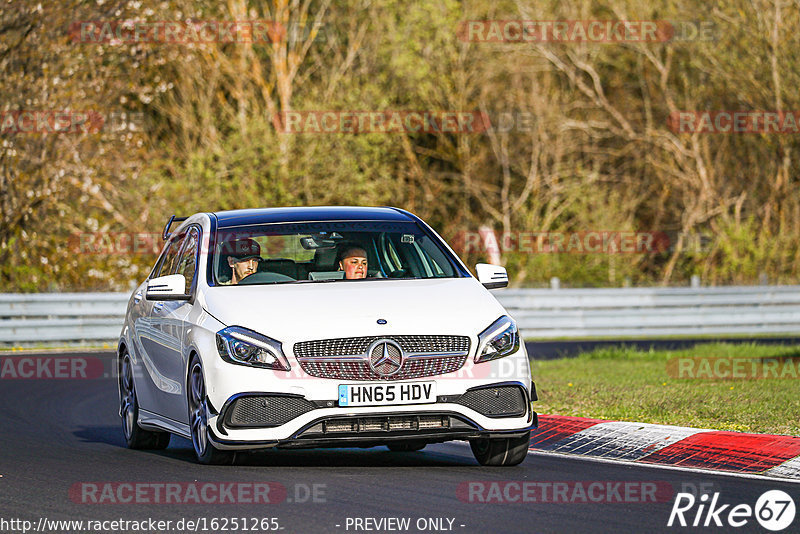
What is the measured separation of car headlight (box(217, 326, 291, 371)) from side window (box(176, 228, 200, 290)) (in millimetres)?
1343

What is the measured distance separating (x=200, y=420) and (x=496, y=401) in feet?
6.17

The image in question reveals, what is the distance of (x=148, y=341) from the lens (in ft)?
35.6

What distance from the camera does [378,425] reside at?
8.91 metres

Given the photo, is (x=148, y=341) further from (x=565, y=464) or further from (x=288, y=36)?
(x=288, y=36)

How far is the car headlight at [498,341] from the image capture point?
9.10 meters

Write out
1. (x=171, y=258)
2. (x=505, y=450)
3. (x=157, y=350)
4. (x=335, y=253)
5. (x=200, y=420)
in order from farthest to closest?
1. (x=171, y=258)
2. (x=157, y=350)
3. (x=335, y=253)
4. (x=505, y=450)
5. (x=200, y=420)

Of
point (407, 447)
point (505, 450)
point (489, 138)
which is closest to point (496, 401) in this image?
point (505, 450)

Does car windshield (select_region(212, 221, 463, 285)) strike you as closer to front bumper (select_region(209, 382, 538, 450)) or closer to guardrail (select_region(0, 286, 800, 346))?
front bumper (select_region(209, 382, 538, 450))

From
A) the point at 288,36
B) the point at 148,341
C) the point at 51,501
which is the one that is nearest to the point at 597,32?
the point at 288,36

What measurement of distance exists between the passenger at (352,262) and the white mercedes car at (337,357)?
11mm

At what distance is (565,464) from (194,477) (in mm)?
2495
